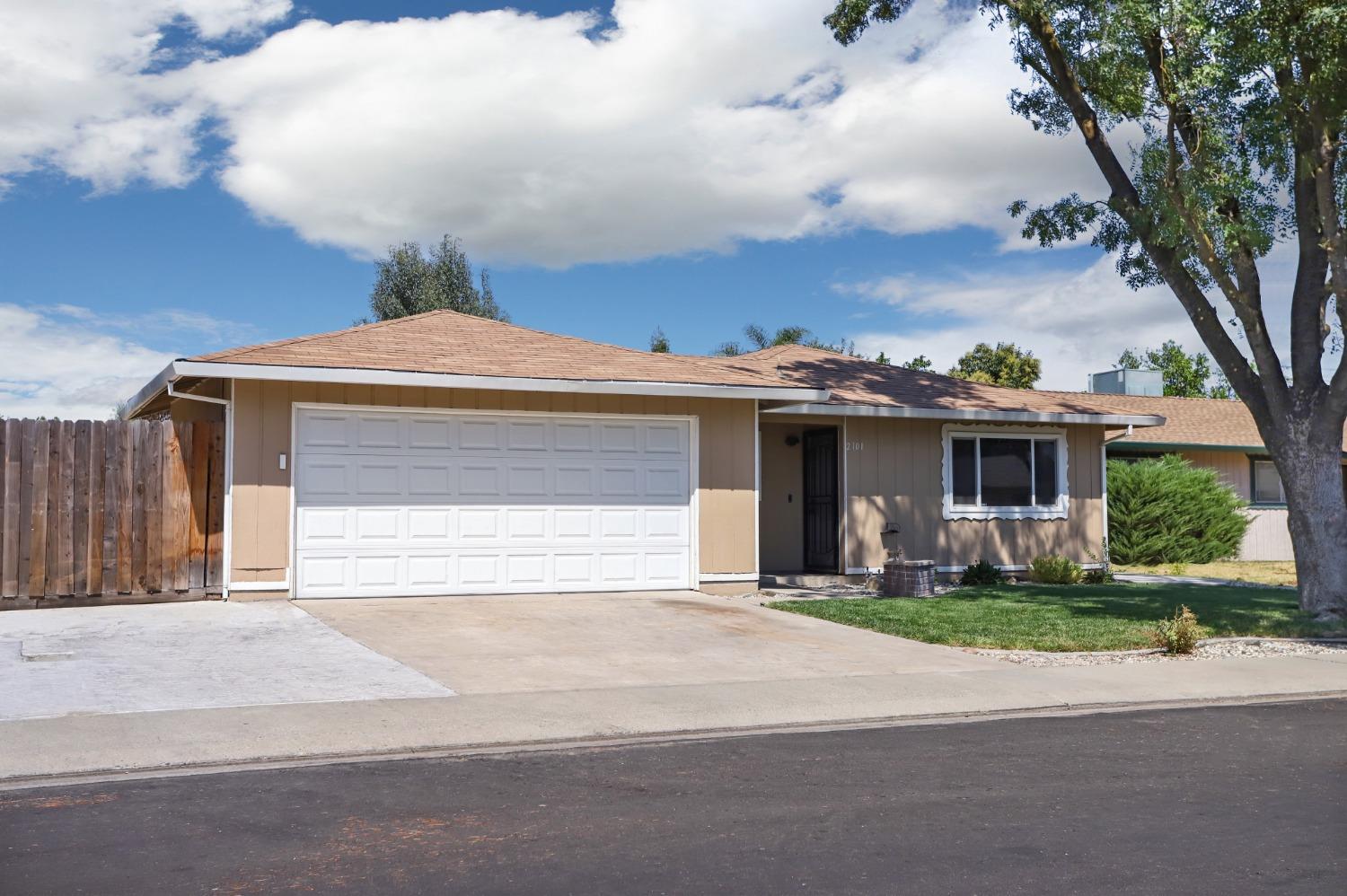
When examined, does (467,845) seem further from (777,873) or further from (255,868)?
(777,873)

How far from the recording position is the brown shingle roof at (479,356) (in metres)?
14.1

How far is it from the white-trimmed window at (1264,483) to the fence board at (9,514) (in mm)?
25563

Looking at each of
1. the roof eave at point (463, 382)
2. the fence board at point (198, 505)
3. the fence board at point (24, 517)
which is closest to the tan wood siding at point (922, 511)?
the roof eave at point (463, 382)

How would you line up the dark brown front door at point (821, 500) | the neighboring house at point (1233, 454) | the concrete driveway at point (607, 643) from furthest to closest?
1. the neighboring house at point (1233, 454)
2. the dark brown front door at point (821, 500)
3. the concrete driveway at point (607, 643)

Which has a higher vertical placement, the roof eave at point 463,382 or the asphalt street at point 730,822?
the roof eave at point 463,382

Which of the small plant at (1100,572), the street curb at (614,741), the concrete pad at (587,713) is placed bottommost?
the street curb at (614,741)

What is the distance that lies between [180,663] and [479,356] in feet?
21.1

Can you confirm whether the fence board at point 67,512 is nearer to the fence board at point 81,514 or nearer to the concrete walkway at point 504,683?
the fence board at point 81,514

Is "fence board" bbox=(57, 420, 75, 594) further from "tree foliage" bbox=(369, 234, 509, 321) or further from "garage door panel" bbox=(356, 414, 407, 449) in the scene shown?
"tree foliage" bbox=(369, 234, 509, 321)

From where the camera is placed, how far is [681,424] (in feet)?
52.7

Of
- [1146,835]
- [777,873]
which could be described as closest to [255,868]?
[777,873]

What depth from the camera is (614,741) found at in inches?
306

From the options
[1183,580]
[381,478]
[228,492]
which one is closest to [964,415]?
[1183,580]

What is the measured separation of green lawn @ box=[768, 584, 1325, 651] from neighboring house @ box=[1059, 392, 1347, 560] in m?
9.22
